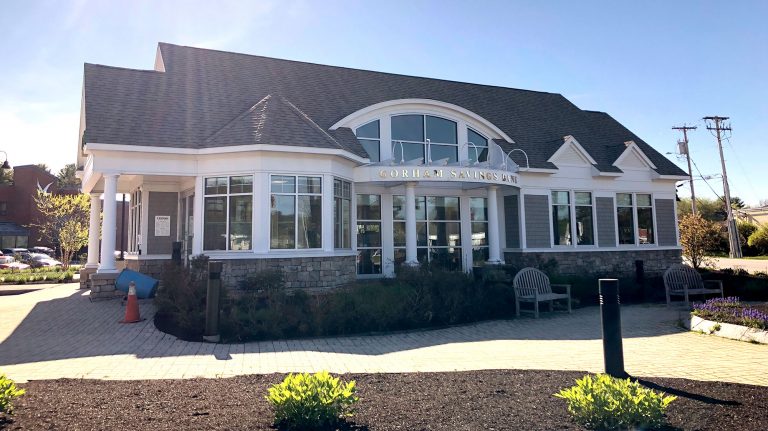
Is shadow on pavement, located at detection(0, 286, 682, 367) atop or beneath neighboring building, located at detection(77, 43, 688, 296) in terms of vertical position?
beneath

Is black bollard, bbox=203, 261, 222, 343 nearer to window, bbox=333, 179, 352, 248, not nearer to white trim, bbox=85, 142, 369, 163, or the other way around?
white trim, bbox=85, 142, 369, 163

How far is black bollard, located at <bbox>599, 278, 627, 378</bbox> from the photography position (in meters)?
6.20

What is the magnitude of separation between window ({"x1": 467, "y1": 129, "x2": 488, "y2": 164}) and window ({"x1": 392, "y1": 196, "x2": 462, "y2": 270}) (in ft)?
5.83

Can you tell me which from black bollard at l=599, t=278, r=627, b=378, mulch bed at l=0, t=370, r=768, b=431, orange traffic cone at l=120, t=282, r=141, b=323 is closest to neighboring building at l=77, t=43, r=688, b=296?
orange traffic cone at l=120, t=282, r=141, b=323

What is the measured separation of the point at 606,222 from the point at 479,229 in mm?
5342

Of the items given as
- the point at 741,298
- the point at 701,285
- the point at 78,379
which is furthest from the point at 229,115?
the point at 741,298

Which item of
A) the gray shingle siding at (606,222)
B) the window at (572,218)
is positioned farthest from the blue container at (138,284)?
the gray shingle siding at (606,222)

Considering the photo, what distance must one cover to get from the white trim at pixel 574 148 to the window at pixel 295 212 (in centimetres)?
971

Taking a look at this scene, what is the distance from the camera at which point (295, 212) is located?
1316 centimetres

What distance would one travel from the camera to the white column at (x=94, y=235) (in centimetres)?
1734

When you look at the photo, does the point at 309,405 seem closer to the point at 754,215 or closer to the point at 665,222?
the point at 665,222

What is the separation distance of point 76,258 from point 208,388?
5003 centimetres

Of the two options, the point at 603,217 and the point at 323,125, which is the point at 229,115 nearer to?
the point at 323,125

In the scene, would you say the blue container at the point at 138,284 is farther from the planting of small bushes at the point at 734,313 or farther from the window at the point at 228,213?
the planting of small bushes at the point at 734,313
